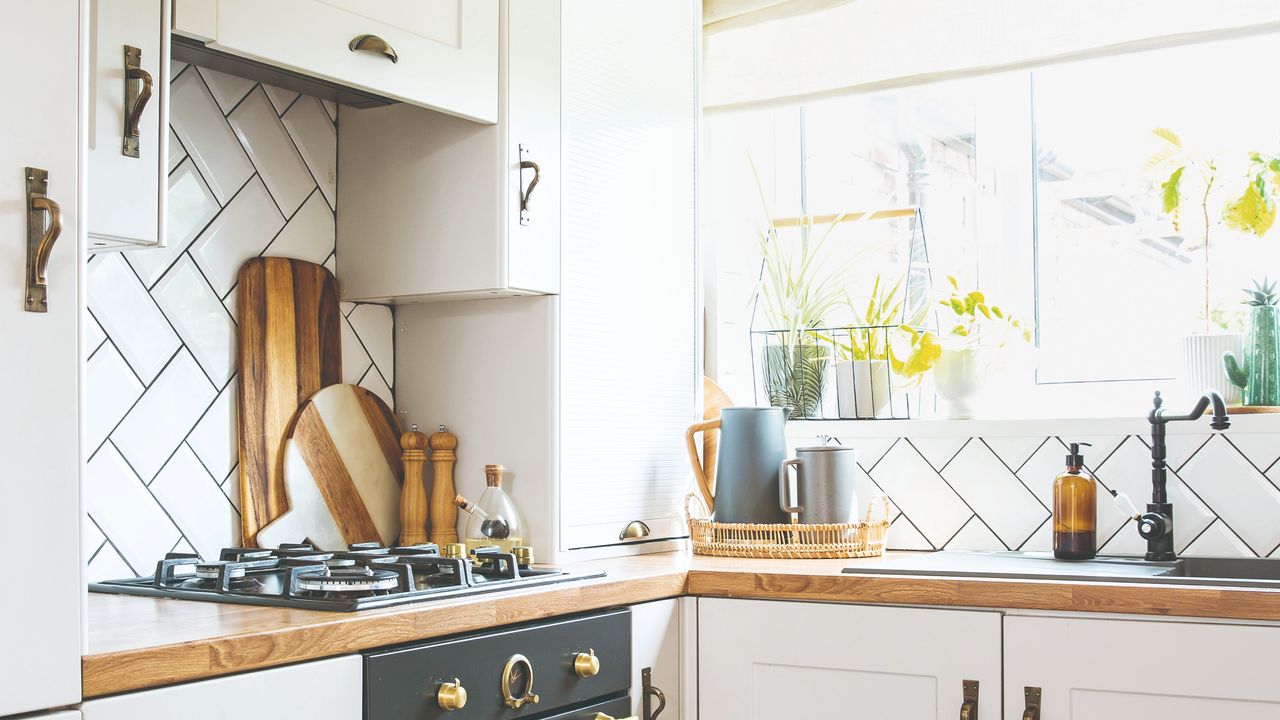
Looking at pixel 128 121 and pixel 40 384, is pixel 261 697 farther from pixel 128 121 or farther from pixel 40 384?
pixel 128 121

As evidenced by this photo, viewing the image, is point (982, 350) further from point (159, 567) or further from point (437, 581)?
point (159, 567)

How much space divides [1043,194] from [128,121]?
72.1 inches

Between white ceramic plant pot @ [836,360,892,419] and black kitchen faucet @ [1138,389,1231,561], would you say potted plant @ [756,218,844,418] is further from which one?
black kitchen faucet @ [1138,389,1231,561]

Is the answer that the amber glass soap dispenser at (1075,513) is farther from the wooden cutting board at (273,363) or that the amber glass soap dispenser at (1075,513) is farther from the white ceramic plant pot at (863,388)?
the wooden cutting board at (273,363)

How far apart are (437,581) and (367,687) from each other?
331 mm

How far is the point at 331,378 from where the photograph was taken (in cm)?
220

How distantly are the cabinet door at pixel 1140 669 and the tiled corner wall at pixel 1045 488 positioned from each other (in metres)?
0.61

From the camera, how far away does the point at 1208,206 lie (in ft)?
7.69

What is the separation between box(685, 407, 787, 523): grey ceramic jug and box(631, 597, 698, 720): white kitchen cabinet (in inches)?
13.9

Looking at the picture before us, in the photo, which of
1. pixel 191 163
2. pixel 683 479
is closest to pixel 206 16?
pixel 191 163

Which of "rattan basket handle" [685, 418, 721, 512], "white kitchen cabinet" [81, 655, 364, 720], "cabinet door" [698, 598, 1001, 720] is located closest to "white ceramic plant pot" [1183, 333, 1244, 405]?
"cabinet door" [698, 598, 1001, 720]

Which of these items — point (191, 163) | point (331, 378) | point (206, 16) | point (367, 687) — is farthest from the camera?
point (331, 378)

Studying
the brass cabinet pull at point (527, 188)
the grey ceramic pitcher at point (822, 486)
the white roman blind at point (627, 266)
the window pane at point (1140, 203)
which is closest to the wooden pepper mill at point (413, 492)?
the white roman blind at point (627, 266)

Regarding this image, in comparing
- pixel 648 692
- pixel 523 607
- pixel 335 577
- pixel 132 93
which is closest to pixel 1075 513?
pixel 648 692
